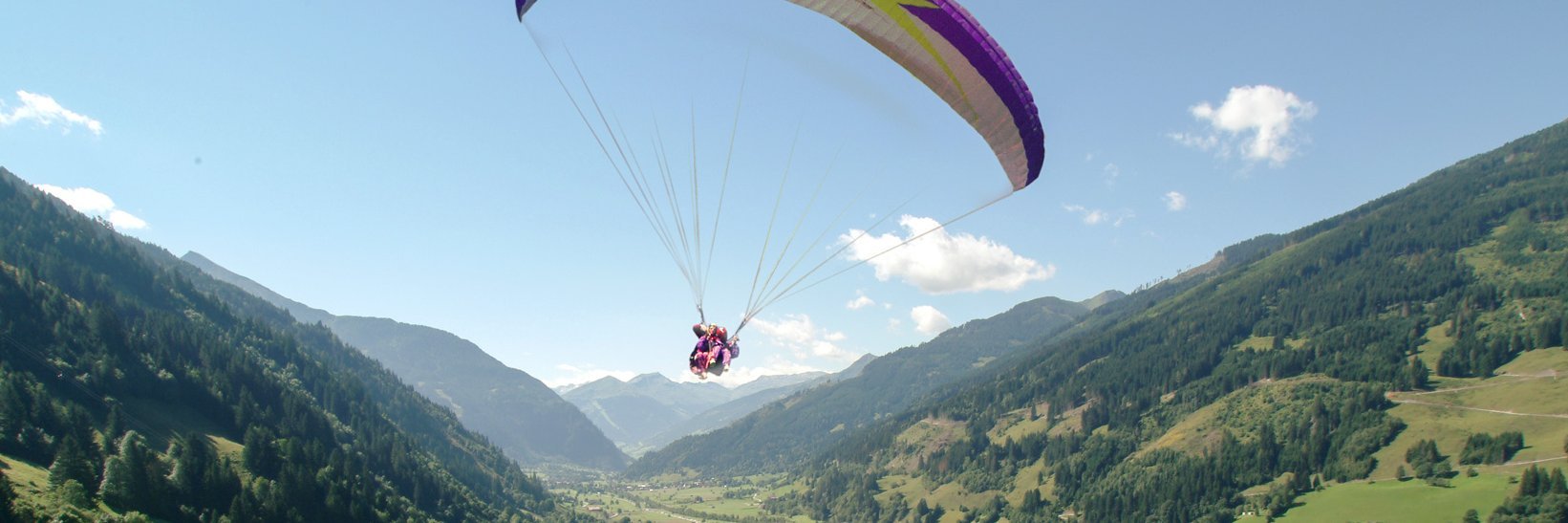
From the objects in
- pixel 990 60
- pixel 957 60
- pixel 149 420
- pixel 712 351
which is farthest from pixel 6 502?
pixel 990 60

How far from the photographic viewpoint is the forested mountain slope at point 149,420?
66.6 m

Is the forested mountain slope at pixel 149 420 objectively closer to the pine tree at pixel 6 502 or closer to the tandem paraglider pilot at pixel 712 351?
the pine tree at pixel 6 502

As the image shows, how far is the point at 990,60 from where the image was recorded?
24.9 meters

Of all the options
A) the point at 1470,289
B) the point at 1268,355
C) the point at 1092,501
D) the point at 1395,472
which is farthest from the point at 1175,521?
the point at 1470,289

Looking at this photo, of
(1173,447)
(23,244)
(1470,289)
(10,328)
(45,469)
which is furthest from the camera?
(1470,289)

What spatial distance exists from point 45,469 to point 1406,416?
191 meters

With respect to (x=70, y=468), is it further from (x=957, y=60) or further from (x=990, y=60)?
(x=990, y=60)

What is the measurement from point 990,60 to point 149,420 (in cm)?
11336

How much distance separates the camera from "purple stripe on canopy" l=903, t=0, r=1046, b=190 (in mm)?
23750

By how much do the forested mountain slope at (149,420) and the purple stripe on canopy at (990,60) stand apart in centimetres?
6231

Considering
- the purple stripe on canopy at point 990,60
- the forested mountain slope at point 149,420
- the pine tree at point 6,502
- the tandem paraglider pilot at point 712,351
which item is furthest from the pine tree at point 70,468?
the purple stripe on canopy at point 990,60

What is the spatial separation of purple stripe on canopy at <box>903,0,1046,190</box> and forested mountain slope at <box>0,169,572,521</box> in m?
62.3

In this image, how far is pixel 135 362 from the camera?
104188 mm

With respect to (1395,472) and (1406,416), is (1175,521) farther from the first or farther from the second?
(1406,416)
